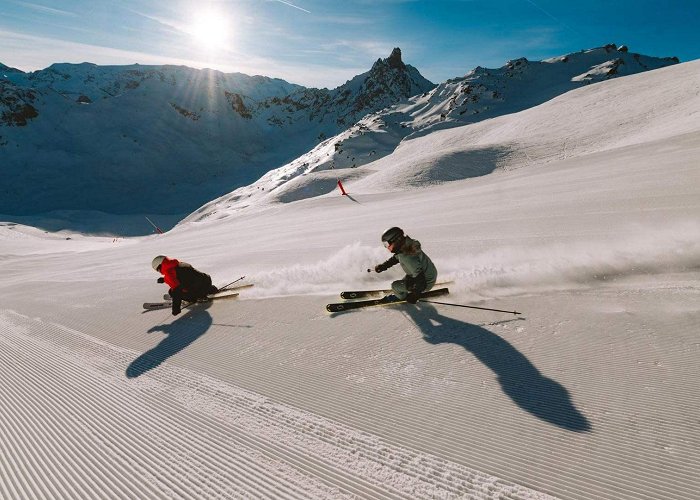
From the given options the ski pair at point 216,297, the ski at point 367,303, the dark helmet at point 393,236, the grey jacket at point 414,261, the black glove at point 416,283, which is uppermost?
the dark helmet at point 393,236

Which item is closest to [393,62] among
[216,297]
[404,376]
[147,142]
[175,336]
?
[147,142]

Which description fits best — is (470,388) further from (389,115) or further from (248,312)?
(389,115)

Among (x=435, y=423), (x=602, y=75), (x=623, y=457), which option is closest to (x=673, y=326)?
(x=623, y=457)

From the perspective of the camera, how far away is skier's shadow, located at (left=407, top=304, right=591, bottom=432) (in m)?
3.08

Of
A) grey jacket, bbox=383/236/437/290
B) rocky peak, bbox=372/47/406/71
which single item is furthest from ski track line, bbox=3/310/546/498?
rocky peak, bbox=372/47/406/71

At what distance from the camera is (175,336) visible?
20.4ft

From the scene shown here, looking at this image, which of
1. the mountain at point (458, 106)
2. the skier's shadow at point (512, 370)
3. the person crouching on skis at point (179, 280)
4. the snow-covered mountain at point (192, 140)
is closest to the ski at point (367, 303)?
the skier's shadow at point (512, 370)

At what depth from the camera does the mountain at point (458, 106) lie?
56.9m

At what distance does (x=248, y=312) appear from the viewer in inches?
261

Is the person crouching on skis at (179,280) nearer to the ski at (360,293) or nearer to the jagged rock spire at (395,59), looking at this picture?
the ski at (360,293)

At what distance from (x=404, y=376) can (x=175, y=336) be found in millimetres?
4114

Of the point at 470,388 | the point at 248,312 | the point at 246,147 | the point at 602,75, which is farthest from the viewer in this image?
the point at 246,147

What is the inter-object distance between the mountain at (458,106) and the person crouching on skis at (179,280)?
31.1m

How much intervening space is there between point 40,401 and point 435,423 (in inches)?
181
